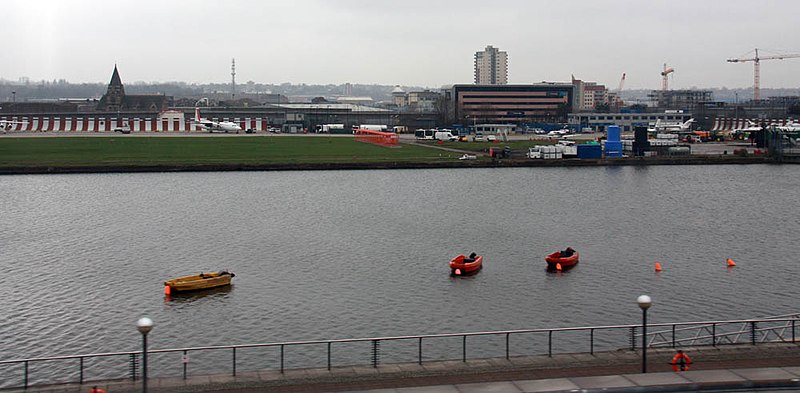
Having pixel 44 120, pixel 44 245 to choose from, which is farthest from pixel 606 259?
pixel 44 120

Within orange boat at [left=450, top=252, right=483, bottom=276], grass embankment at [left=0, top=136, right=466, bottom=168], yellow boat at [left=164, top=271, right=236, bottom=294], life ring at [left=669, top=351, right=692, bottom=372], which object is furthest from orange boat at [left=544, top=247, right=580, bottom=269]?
grass embankment at [left=0, top=136, right=466, bottom=168]

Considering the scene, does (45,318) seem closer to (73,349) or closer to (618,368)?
(73,349)

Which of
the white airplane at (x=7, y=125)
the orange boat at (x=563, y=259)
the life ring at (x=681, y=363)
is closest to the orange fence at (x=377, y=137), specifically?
the white airplane at (x=7, y=125)

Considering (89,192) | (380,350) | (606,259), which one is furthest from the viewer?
(89,192)

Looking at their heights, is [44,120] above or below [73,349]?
above

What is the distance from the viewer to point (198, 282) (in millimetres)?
36938

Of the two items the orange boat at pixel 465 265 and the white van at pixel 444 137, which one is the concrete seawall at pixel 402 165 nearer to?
the white van at pixel 444 137

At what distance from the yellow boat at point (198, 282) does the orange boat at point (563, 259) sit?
15096 millimetres

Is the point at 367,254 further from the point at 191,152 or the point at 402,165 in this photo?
the point at 191,152

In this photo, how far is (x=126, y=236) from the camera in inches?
1982

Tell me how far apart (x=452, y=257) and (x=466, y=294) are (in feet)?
24.2

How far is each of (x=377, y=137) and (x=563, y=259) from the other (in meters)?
89.5

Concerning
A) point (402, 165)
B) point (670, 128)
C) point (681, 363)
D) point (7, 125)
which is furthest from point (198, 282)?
point (670, 128)

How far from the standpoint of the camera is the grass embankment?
3447 inches
